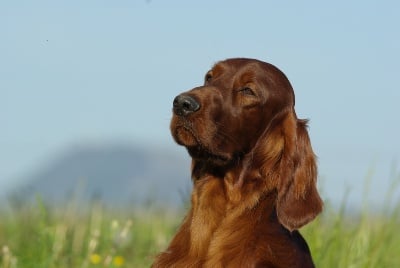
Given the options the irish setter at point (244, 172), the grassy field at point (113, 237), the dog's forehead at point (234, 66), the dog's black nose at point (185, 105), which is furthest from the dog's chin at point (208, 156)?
the grassy field at point (113, 237)

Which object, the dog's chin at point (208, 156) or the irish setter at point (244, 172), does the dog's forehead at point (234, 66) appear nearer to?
the irish setter at point (244, 172)

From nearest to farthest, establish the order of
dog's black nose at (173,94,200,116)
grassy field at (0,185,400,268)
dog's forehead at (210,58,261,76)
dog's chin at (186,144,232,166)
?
dog's black nose at (173,94,200,116) < dog's chin at (186,144,232,166) < dog's forehead at (210,58,261,76) < grassy field at (0,185,400,268)

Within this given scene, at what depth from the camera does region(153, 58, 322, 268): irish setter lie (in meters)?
4.62

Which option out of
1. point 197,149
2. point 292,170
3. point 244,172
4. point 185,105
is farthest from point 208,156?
point 292,170

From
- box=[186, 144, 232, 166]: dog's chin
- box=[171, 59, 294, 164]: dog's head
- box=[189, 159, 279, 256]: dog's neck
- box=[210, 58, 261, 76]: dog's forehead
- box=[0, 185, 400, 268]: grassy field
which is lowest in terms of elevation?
box=[0, 185, 400, 268]: grassy field

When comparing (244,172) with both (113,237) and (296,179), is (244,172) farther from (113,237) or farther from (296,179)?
(113,237)

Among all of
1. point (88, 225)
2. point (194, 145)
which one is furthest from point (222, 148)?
point (88, 225)

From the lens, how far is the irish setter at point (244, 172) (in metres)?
4.62

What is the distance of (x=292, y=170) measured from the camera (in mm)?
4875

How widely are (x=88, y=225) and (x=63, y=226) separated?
720mm

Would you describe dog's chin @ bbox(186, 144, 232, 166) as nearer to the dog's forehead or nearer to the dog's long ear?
the dog's long ear

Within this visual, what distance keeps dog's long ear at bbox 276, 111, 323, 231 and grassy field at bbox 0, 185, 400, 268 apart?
1.50 metres

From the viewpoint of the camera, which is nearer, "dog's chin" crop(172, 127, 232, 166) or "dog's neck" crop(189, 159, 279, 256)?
"dog's chin" crop(172, 127, 232, 166)

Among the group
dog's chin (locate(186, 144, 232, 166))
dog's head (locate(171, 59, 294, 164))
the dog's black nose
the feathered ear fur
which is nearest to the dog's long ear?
the feathered ear fur
